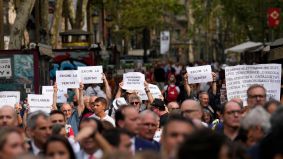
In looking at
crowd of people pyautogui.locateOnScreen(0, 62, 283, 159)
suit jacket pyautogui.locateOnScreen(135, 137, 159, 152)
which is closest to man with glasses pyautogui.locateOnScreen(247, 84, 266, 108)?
crowd of people pyautogui.locateOnScreen(0, 62, 283, 159)

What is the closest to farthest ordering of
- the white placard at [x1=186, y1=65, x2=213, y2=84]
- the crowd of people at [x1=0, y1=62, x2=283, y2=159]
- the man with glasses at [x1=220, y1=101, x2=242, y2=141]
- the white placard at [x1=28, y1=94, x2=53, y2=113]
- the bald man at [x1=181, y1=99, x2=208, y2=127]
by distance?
the crowd of people at [x1=0, y1=62, x2=283, y2=159]
the man with glasses at [x1=220, y1=101, x2=242, y2=141]
the bald man at [x1=181, y1=99, x2=208, y2=127]
the white placard at [x1=28, y1=94, x2=53, y2=113]
the white placard at [x1=186, y1=65, x2=213, y2=84]

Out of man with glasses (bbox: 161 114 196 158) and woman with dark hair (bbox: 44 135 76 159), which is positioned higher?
man with glasses (bbox: 161 114 196 158)

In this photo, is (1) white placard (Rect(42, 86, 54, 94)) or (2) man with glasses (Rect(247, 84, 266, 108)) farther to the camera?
(1) white placard (Rect(42, 86, 54, 94))

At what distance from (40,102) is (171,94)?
7.77m

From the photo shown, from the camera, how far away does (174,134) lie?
8.96 meters

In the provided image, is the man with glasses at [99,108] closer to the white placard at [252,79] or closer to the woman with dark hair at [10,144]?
the white placard at [252,79]

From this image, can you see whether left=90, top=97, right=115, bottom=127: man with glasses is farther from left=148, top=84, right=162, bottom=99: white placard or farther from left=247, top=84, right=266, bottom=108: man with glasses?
left=148, top=84, right=162, bottom=99: white placard


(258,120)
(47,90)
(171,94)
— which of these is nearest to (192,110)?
(258,120)

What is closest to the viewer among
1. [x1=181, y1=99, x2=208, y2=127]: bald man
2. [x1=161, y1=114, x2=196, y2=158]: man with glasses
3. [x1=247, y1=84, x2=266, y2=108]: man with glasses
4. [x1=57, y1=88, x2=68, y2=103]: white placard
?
[x1=161, y1=114, x2=196, y2=158]: man with glasses

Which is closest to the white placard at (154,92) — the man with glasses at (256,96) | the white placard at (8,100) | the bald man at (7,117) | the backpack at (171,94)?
the white placard at (8,100)

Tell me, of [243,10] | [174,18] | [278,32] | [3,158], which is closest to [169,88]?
[3,158]

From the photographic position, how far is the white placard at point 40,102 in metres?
16.7

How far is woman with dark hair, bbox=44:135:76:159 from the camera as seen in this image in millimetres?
9289

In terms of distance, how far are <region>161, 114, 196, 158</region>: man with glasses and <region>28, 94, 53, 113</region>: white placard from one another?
7.62m
